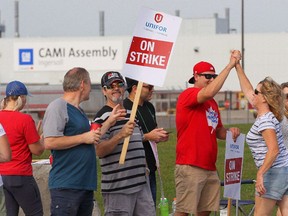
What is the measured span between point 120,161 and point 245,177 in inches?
426

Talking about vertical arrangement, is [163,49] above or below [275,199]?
above

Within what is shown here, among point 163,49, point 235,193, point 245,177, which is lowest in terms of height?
point 245,177

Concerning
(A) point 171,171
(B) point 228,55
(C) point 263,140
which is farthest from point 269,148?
(B) point 228,55

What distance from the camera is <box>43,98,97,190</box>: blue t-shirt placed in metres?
7.34

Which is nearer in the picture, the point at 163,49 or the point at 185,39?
the point at 163,49

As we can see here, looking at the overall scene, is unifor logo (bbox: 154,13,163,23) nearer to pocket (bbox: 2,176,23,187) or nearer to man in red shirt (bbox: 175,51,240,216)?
man in red shirt (bbox: 175,51,240,216)

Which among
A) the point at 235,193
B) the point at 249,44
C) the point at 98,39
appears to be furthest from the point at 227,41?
the point at 235,193

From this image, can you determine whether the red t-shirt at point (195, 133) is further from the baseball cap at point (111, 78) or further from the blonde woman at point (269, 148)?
the baseball cap at point (111, 78)

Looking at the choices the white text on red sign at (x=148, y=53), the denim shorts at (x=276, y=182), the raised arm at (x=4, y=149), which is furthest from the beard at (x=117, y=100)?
the denim shorts at (x=276, y=182)

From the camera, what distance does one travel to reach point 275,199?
27.7ft

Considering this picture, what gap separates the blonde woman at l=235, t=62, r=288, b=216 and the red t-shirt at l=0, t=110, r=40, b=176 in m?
2.10

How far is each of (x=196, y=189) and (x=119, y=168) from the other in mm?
1119

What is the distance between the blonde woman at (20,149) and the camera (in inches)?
329

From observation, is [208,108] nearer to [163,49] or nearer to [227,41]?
[163,49]
